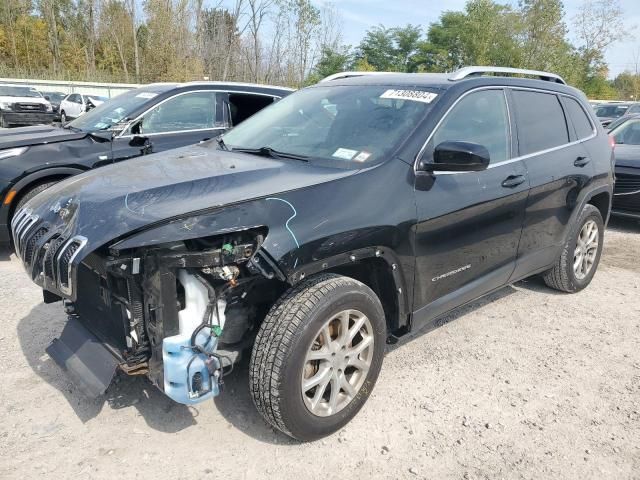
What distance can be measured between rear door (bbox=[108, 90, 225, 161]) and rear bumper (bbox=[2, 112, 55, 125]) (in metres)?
18.2

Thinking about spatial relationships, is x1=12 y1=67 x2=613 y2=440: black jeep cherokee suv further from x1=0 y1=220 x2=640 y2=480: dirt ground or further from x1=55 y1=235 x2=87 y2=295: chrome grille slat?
x1=0 y1=220 x2=640 y2=480: dirt ground

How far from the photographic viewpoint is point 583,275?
4.90m

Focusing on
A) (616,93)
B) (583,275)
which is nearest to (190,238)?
(583,275)

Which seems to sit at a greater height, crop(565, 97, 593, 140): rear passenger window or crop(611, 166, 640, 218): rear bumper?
crop(565, 97, 593, 140): rear passenger window

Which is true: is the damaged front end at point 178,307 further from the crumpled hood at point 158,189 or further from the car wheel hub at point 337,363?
the car wheel hub at point 337,363

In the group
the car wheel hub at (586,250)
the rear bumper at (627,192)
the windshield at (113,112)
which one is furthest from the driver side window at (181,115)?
the rear bumper at (627,192)

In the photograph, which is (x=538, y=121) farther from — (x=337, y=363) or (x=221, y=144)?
(x=337, y=363)

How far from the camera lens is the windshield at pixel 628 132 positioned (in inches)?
335

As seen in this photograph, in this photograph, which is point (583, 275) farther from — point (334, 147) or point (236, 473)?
point (236, 473)

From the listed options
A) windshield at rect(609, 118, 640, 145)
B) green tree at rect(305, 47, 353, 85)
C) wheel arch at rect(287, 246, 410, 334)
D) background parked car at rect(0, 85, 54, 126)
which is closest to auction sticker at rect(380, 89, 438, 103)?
wheel arch at rect(287, 246, 410, 334)

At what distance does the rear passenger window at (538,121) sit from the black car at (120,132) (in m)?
3.77

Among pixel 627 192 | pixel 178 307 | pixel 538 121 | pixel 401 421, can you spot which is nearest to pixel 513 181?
pixel 538 121

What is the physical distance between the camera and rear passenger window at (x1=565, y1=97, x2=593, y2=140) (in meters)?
4.50

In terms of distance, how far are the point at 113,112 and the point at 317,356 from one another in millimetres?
4833
